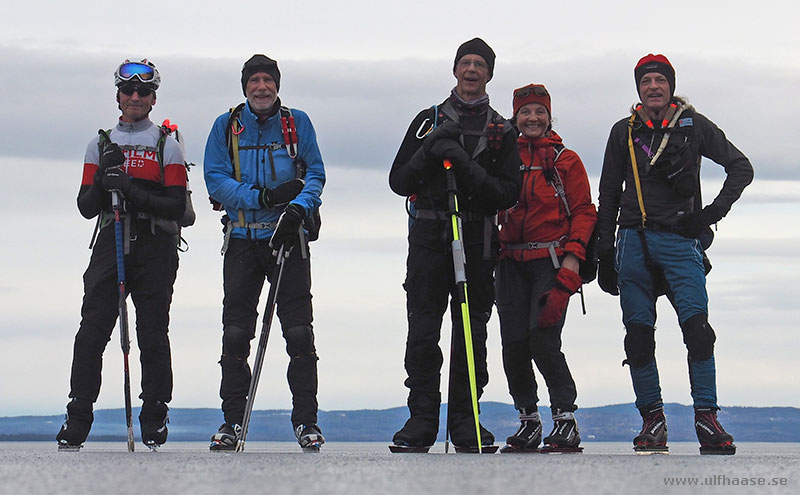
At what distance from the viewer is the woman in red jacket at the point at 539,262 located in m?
8.45

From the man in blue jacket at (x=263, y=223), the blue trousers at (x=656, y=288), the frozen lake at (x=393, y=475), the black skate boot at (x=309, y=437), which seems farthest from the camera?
the blue trousers at (x=656, y=288)

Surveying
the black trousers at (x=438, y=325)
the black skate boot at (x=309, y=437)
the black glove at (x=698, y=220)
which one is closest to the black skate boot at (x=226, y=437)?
the black skate boot at (x=309, y=437)

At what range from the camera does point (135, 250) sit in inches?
349

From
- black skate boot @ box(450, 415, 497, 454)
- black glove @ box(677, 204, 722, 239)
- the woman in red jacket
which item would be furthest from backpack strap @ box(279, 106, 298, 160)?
black glove @ box(677, 204, 722, 239)

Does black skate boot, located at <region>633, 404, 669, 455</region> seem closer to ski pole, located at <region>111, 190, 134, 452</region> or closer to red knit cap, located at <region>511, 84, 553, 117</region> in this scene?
red knit cap, located at <region>511, 84, 553, 117</region>

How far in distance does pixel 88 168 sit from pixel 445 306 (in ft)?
9.28

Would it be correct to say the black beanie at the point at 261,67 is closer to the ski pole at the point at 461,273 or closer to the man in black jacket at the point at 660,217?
the ski pole at the point at 461,273

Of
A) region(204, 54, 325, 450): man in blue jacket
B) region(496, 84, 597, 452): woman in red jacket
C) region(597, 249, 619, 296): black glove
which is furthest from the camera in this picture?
region(597, 249, 619, 296): black glove

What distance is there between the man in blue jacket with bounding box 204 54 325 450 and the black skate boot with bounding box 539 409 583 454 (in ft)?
5.09

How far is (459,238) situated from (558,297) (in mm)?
867

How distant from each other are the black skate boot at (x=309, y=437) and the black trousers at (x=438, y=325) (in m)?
0.65

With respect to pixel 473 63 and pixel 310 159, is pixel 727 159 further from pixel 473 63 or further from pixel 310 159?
pixel 310 159

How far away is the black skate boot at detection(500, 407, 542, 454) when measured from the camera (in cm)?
851

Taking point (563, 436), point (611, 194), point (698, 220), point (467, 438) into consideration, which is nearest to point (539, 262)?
point (611, 194)
